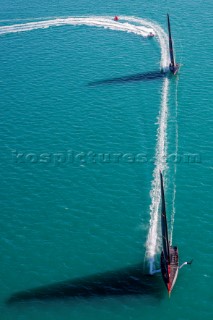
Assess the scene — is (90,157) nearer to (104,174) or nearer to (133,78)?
(104,174)

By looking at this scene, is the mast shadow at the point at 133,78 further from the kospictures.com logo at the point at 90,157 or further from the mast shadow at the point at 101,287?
the mast shadow at the point at 101,287

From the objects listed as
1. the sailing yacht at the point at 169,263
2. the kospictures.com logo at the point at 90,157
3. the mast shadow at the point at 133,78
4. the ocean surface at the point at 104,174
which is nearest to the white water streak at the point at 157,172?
the ocean surface at the point at 104,174

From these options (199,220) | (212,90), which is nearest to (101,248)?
(199,220)

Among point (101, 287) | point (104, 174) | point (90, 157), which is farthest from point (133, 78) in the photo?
point (101, 287)

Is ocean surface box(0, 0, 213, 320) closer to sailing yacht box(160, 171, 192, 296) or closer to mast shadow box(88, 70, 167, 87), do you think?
mast shadow box(88, 70, 167, 87)

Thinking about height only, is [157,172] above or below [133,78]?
below

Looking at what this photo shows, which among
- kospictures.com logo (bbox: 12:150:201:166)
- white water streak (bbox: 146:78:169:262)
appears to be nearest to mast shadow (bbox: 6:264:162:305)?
white water streak (bbox: 146:78:169:262)

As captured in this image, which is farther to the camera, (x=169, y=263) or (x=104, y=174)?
(x=104, y=174)
